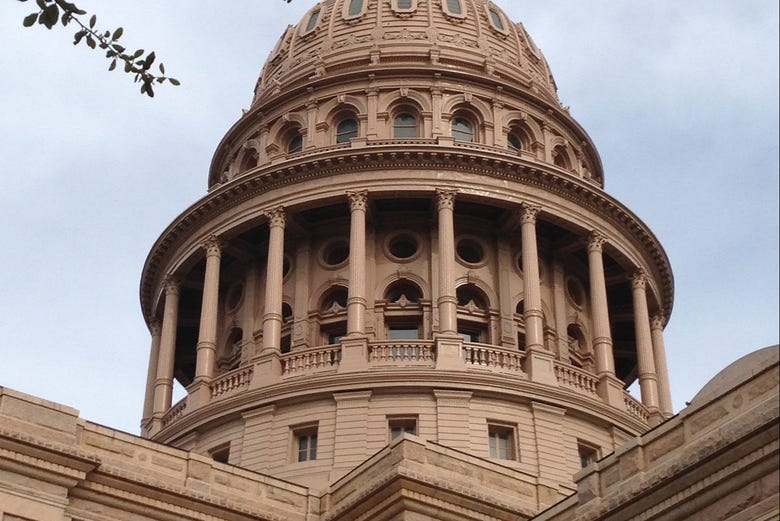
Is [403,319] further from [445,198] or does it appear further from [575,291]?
[575,291]

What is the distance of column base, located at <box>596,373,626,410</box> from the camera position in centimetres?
4872

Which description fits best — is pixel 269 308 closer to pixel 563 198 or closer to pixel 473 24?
pixel 563 198

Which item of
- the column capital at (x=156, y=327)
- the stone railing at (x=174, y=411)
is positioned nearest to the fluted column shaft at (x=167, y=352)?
the stone railing at (x=174, y=411)

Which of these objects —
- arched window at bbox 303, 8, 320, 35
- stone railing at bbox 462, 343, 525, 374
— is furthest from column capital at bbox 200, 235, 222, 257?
arched window at bbox 303, 8, 320, 35

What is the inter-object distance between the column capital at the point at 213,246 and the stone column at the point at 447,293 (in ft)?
28.6

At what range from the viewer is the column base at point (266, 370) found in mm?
47281

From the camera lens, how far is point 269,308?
162 ft

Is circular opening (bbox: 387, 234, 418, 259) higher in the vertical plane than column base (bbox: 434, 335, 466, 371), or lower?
higher

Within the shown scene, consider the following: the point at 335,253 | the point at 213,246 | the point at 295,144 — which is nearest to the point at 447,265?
the point at 335,253

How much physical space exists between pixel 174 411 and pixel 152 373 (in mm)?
4370

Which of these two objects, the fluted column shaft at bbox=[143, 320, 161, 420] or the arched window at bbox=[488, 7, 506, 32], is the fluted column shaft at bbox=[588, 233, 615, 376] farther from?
the fluted column shaft at bbox=[143, 320, 161, 420]

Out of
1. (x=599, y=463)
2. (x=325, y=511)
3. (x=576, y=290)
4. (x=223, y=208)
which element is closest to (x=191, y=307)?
(x=223, y=208)

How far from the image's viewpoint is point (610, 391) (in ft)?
161

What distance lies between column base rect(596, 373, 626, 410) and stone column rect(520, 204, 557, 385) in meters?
2.47
